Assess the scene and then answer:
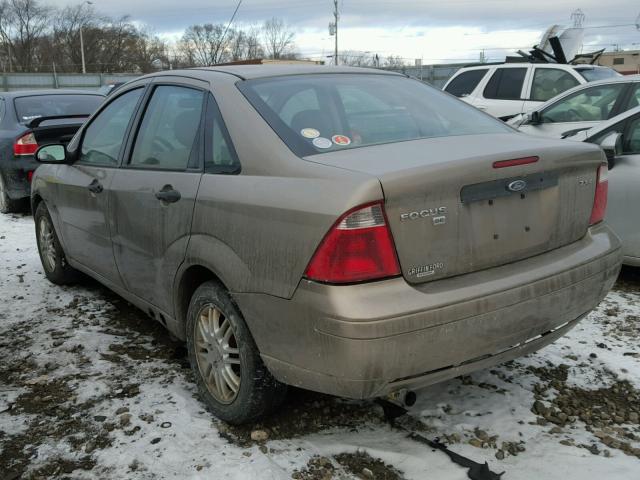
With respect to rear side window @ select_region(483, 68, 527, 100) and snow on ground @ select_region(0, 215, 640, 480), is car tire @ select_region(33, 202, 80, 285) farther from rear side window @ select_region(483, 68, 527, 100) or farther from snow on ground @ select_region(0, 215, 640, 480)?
rear side window @ select_region(483, 68, 527, 100)

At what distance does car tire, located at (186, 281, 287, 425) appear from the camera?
264 centimetres

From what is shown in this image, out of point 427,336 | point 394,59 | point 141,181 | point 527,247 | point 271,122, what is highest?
point 394,59

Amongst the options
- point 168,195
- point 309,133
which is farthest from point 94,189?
point 309,133

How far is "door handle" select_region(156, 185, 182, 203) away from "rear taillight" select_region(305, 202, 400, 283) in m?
1.05

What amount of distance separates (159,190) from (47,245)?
2.46 m

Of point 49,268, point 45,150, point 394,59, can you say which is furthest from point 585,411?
point 394,59

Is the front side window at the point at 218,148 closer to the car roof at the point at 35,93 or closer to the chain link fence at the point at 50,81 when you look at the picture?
the car roof at the point at 35,93

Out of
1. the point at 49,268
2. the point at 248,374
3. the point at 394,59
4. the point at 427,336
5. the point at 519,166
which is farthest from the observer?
the point at 394,59

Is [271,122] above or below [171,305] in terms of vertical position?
above

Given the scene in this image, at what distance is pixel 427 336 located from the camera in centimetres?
221

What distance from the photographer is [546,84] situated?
986 centimetres

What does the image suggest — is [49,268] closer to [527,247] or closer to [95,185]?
[95,185]

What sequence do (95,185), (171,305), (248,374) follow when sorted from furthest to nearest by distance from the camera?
(95,185)
(171,305)
(248,374)

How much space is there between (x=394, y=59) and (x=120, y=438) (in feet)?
179
